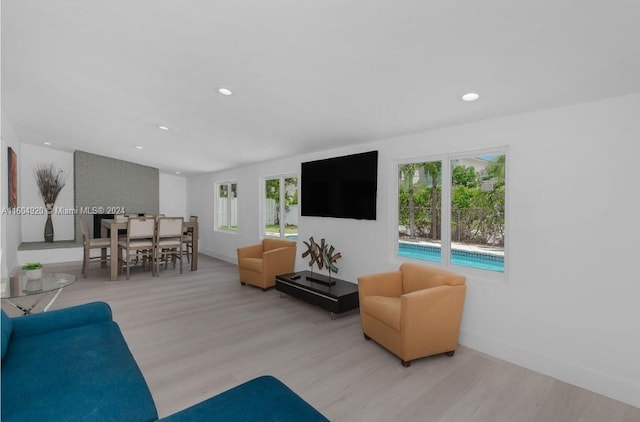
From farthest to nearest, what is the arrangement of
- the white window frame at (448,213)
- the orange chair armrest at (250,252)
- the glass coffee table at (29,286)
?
the orange chair armrest at (250,252), the white window frame at (448,213), the glass coffee table at (29,286)

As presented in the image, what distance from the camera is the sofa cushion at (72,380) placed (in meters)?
1.33

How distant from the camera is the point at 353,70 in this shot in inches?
91.9

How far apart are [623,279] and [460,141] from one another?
1719 mm

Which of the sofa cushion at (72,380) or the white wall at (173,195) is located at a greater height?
the white wall at (173,195)

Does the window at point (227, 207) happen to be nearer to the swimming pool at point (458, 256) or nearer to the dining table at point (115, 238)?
the dining table at point (115, 238)

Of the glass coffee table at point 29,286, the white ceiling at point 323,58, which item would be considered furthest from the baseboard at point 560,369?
the glass coffee table at point 29,286

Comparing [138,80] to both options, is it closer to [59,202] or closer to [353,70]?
[353,70]

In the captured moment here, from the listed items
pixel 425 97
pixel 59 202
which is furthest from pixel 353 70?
pixel 59 202

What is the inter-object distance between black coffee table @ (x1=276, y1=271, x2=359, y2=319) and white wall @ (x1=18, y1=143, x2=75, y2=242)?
663cm

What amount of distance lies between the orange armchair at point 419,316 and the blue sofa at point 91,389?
4.86 feet

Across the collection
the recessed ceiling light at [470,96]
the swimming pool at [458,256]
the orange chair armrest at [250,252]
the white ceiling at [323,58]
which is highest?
the white ceiling at [323,58]

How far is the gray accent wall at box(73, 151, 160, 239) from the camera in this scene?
768 cm

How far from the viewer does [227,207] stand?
792 centimetres

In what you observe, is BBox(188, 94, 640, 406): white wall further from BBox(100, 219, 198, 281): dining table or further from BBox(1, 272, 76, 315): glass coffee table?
BBox(100, 219, 198, 281): dining table
